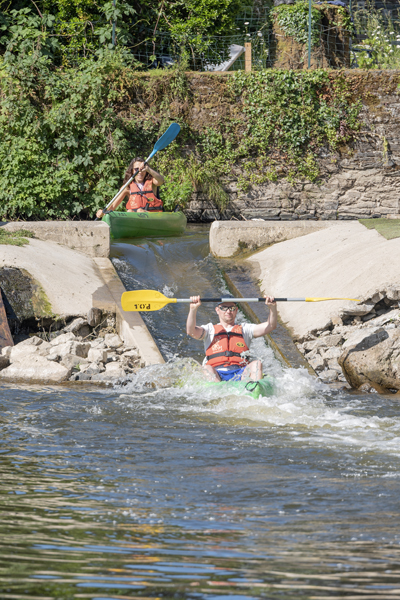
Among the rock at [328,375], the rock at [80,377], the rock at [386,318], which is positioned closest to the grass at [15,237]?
the rock at [80,377]

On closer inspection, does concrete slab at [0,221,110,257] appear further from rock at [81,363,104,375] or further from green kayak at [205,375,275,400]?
green kayak at [205,375,275,400]

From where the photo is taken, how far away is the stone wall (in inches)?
561

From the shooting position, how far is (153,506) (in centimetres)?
378

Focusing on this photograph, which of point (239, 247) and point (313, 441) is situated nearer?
point (313, 441)

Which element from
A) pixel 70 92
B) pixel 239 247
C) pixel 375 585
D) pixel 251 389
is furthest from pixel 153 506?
pixel 70 92

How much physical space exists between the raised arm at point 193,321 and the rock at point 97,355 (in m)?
1.40

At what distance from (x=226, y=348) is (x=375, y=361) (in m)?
1.56

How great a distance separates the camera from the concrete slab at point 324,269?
856 centimetres

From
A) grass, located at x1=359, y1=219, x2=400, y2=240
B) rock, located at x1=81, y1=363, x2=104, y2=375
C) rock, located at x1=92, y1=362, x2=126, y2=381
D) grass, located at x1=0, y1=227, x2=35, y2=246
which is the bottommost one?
rock, located at x1=92, y1=362, x2=126, y2=381

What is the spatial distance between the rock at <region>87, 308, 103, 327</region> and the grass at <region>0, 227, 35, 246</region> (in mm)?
1904

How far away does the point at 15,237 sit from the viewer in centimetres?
1018

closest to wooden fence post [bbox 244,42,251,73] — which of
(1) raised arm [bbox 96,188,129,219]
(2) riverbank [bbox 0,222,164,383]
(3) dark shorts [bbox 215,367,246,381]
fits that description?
(1) raised arm [bbox 96,188,129,219]

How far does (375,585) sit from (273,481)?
1.46m

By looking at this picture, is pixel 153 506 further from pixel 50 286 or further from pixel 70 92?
pixel 70 92
